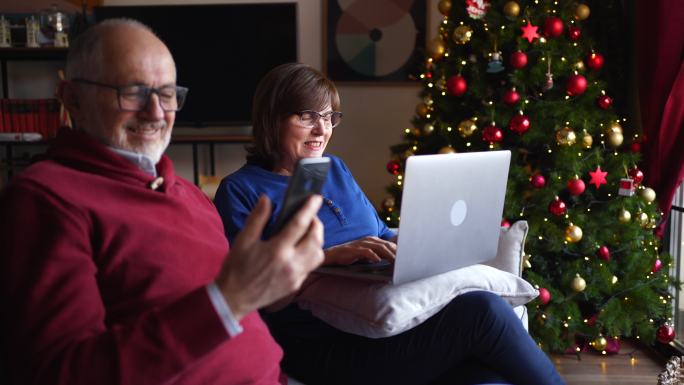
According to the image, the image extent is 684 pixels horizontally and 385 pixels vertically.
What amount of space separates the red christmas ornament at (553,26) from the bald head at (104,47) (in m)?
2.14

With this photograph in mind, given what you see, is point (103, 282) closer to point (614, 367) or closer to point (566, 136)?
point (566, 136)

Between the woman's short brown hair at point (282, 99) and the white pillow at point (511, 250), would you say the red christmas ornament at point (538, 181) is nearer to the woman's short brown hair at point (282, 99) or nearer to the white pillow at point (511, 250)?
the white pillow at point (511, 250)

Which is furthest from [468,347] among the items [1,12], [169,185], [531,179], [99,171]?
[1,12]

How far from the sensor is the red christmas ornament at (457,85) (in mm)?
3010

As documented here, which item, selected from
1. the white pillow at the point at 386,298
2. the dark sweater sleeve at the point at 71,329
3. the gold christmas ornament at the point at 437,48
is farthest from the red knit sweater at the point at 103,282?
the gold christmas ornament at the point at 437,48

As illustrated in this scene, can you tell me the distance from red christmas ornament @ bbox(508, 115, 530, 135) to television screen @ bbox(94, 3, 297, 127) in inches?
79.8

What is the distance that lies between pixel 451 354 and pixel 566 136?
155 cm

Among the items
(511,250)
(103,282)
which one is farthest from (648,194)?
(103,282)

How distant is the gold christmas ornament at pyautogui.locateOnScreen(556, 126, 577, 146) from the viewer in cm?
281

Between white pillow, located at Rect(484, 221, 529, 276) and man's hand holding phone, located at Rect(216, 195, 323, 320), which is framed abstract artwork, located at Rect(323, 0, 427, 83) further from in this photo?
man's hand holding phone, located at Rect(216, 195, 323, 320)

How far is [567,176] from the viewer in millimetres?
2887

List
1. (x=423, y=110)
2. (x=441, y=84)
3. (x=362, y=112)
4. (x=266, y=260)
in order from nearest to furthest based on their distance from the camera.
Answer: (x=266, y=260) < (x=441, y=84) < (x=423, y=110) < (x=362, y=112)

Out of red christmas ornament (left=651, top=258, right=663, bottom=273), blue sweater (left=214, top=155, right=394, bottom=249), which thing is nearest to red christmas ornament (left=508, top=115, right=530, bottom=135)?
red christmas ornament (left=651, top=258, right=663, bottom=273)

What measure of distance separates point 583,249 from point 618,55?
3.10 ft
